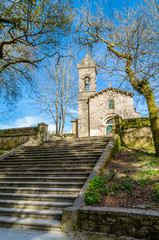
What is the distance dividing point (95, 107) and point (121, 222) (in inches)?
827

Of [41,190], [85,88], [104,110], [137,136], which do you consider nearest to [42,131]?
[137,136]

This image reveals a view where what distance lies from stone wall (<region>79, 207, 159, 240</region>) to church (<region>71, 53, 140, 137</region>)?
18.2 m

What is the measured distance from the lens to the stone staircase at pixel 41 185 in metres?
3.98

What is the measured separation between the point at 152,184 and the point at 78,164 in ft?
9.50

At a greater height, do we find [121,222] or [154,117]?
[154,117]

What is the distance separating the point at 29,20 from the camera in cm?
713

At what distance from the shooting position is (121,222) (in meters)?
3.21

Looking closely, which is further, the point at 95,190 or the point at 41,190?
the point at 41,190

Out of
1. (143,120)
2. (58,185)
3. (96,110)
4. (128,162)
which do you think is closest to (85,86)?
(96,110)

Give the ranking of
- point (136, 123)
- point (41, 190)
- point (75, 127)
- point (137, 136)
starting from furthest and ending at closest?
point (75, 127)
point (136, 123)
point (137, 136)
point (41, 190)

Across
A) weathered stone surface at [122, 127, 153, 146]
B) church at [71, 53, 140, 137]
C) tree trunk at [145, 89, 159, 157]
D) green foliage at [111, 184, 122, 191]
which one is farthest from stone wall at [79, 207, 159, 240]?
church at [71, 53, 140, 137]

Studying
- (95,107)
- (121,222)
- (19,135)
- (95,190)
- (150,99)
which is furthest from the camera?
(95,107)

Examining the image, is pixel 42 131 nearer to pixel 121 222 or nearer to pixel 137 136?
pixel 137 136

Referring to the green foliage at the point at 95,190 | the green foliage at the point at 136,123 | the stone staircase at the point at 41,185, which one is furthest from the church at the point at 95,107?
the green foliage at the point at 95,190
